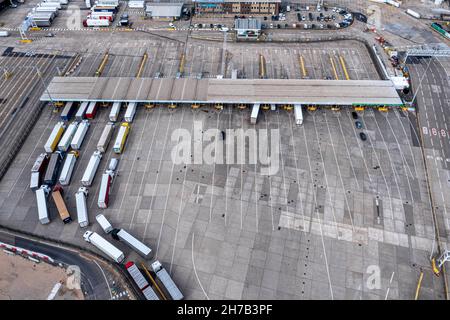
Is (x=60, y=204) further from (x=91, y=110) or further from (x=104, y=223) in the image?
(x=91, y=110)

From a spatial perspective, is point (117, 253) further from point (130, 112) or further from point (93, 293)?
point (130, 112)

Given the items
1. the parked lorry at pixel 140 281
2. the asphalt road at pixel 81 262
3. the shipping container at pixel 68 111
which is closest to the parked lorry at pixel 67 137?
the shipping container at pixel 68 111

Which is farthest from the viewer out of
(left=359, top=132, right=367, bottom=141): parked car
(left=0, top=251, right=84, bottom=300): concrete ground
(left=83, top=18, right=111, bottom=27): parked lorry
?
(left=83, top=18, right=111, bottom=27): parked lorry

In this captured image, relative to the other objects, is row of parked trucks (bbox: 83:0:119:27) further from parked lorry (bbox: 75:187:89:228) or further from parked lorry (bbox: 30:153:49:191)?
parked lorry (bbox: 75:187:89:228)

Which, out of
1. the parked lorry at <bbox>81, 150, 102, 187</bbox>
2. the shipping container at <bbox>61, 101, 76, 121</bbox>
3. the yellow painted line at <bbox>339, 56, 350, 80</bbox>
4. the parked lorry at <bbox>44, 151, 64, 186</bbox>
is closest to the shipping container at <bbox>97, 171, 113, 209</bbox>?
the parked lorry at <bbox>81, 150, 102, 187</bbox>

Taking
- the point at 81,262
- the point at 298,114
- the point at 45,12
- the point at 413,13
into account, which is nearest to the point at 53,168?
the point at 81,262
